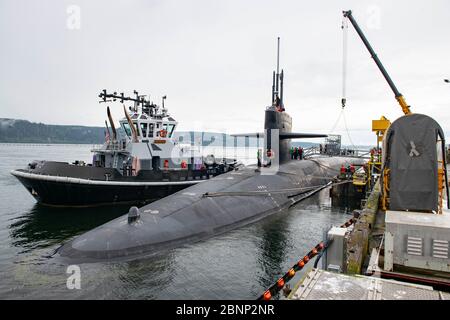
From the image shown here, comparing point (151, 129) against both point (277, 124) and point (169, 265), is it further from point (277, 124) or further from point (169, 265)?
point (169, 265)

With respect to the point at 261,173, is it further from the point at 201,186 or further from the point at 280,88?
the point at 280,88

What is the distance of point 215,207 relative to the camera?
47.9ft

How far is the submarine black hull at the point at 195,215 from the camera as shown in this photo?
10.6 m

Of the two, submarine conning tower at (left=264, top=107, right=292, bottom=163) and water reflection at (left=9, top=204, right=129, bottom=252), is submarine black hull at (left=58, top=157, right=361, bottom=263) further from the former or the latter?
water reflection at (left=9, top=204, right=129, bottom=252)

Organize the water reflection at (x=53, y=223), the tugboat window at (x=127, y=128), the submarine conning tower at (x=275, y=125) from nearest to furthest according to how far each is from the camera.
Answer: the water reflection at (x=53, y=223)
the submarine conning tower at (x=275, y=125)
the tugboat window at (x=127, y=128)

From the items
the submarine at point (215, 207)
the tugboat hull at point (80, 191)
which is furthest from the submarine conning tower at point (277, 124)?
the tugboat hull at point (80, 191)

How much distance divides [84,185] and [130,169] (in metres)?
3.56

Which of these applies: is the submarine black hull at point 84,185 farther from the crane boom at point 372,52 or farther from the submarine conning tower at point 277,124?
the crane boom at point 372,52

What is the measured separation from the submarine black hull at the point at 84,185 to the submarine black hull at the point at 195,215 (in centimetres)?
581

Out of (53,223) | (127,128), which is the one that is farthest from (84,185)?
(127,128)

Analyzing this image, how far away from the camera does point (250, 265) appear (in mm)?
10852

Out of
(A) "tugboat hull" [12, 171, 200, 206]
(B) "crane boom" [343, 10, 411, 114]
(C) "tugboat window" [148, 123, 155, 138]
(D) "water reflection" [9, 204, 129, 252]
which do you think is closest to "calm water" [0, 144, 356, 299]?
(D) "water reflection" [9, 204, 129, 252]
